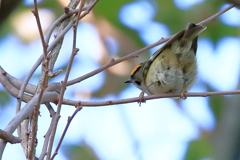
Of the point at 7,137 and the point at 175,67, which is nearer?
the point at 7,137

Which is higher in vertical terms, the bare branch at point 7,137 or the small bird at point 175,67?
the small bird at point 175,67

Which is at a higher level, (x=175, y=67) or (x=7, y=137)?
(x=175, y=67)

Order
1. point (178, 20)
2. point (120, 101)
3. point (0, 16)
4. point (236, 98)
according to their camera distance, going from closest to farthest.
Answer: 1. point (0, 16)
2. point (120, 101)
3. point (236, 98)
4. point (178, 20)

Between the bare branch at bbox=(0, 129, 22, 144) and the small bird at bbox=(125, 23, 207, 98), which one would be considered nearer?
the bare branch at bbox=(0, 129, 22, 144)

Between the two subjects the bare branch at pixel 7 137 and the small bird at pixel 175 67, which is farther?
the small bird at pixel 175 67

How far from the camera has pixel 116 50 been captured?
24.7ft

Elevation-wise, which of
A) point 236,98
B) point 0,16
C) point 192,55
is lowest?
point 0,16

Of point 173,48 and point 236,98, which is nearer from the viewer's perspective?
point 236,98

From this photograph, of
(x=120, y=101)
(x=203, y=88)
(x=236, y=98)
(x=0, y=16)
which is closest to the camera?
(x=0, y=16)

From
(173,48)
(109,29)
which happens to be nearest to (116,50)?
(109,29)

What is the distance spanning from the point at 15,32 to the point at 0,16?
6553 millimetres

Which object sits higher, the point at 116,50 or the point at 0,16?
the point at 116,50

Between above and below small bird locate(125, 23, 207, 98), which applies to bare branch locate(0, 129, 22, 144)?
below

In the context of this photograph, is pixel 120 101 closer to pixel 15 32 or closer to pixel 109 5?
pixel 109 5
